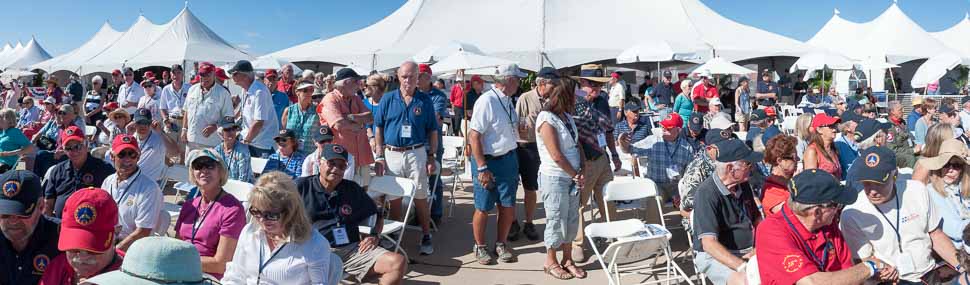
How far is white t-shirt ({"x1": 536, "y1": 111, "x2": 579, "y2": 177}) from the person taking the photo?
14.4ft

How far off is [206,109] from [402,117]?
206 centimetres

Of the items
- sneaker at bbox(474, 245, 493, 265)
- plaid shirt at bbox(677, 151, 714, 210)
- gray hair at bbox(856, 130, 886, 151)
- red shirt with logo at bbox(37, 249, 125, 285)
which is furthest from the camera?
gray hair at bbox(856, 130, 886, 151)

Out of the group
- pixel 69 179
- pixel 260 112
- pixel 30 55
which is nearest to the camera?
pixel 69 179

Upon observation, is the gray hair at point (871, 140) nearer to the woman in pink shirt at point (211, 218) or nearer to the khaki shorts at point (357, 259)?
the khaki shorts at point (357, 259)

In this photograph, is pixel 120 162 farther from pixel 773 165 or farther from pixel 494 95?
pixel 773 165

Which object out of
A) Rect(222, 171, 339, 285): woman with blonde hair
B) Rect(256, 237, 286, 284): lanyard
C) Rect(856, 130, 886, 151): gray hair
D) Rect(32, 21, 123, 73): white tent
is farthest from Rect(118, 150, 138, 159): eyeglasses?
Rect(32, 21, 123, 73): white tent

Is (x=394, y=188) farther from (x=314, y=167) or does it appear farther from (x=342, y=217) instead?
(x=342, y=217)

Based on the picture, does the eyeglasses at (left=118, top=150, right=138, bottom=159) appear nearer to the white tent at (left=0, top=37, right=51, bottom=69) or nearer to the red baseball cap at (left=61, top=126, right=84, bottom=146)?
the red baseball cap at (left=61, top=126, right=84, bottom=146)

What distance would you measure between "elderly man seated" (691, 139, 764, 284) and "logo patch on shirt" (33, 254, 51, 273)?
3.02 meters

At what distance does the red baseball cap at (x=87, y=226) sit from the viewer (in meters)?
2.26

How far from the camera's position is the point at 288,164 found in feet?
17.1

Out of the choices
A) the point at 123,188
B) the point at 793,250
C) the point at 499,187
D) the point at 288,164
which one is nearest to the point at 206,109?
the point at 288,164

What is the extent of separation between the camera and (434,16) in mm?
20000

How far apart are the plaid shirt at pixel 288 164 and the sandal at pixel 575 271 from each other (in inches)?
85.9
